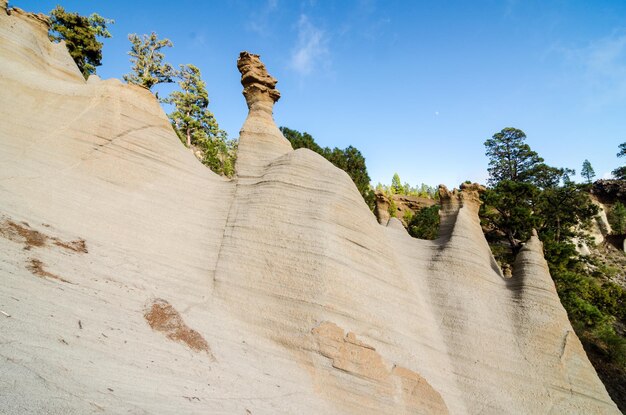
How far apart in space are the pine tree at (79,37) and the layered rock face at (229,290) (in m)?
14.4

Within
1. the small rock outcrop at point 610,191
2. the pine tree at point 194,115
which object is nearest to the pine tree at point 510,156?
the small rock outcrop at point 610,191

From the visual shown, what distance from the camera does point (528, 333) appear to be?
6.65 m

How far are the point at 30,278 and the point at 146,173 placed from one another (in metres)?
3.86

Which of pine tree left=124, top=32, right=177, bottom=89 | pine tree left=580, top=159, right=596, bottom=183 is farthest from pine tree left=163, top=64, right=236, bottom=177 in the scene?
pine tree left=580, top=159, right=596, bottom=183

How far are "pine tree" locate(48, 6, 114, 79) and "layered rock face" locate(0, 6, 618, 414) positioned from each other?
14445 millimetres

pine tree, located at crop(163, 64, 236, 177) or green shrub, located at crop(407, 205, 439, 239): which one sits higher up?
pine tree, located at crop(163, 64, 236, 177)

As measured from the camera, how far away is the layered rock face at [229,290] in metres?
3.23

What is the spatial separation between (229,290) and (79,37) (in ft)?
79.9

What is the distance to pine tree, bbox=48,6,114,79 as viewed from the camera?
20.8m

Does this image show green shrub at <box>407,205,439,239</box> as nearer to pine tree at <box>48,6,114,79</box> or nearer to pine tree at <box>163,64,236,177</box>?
pine tree at <box>163,64,236,177</box>

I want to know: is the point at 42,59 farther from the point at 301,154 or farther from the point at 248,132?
the point at 301,154

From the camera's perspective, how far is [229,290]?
569cm

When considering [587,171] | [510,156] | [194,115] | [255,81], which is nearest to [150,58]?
[194,115]

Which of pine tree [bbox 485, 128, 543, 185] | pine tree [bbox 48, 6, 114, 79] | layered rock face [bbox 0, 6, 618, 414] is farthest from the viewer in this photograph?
pine tree [bbox 485, 128, 543, 185]
